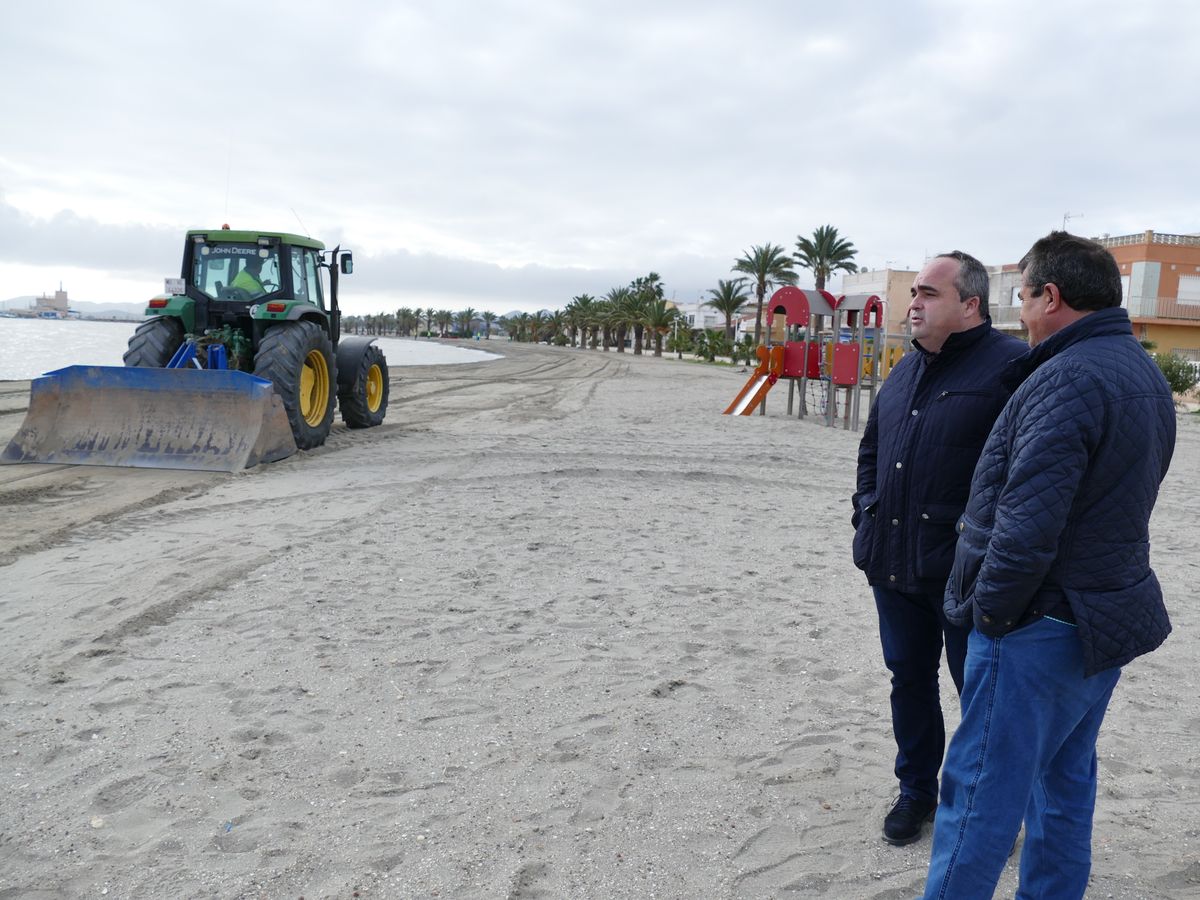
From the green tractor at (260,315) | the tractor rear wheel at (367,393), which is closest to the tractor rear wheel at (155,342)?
the green tractor at (260,315)

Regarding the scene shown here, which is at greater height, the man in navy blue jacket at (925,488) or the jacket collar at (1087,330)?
the jacket collar at (1087,330)

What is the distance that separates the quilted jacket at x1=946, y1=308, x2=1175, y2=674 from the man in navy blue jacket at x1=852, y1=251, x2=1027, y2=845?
55 centimetres

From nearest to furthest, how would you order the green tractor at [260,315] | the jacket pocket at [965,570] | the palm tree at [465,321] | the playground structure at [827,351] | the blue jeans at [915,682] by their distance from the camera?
the jacket pocket at [965,570] → the blue jeans at [915,682] → the green tractor at [260,315] → the playground structure at [827,351] → the palm tree at [465,321]

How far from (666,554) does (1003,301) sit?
46.5 meters

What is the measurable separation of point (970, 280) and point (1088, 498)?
939 mm

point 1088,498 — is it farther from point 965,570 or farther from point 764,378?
point 764,378

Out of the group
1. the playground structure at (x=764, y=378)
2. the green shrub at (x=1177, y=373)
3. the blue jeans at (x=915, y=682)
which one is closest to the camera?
the blue jeans at (x=915, y=682)

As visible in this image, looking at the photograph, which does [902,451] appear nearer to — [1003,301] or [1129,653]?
[1129,653]

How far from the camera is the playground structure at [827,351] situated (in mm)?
15570

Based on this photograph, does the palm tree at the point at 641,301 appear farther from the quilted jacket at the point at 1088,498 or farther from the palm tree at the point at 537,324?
the quilted jacket at the point at 1088,498

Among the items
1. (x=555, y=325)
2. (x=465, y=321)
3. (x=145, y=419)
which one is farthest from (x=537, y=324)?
(x=145, y=419)

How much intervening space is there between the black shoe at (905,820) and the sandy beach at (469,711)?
73mm

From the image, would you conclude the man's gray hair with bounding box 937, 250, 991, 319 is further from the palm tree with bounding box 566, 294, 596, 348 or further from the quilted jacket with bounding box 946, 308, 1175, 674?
the palm tree with bounding box 566, 294, 596, 348

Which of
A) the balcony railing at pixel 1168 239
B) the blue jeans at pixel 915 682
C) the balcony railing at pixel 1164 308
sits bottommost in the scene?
the blue jeans at pixel 915 682
